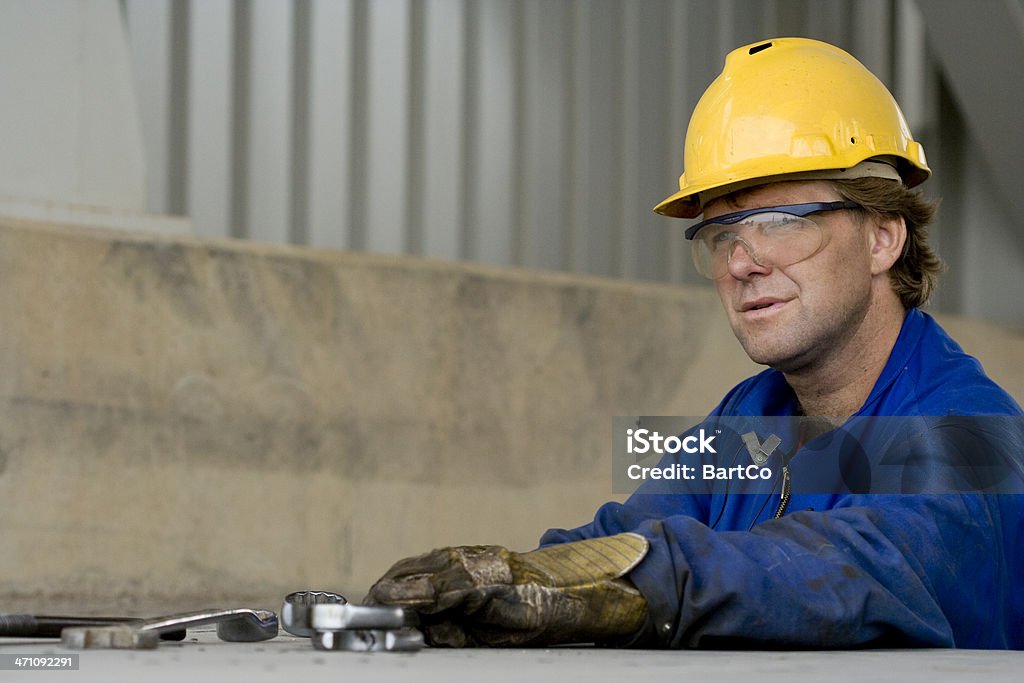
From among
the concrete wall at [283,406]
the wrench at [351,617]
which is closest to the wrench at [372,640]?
the wrench at [351,617]

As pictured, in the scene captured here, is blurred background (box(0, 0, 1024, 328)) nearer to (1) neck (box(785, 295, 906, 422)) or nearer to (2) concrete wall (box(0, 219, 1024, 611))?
(2) concrete wall (box(0, 219, 1024, 611))

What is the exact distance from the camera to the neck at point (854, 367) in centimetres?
277

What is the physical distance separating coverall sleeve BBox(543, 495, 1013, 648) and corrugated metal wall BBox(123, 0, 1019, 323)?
3807 millimetres

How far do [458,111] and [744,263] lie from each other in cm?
364

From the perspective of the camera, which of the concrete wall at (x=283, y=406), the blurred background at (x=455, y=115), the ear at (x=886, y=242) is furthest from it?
the blurred background at (x=455, y=115)

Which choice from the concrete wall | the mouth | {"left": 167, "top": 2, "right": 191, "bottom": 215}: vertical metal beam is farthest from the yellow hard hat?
{"left": 167, "top": 2, "right": 191, "bottom": 215}: vertical metal beam

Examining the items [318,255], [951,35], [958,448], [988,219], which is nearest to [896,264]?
[958,448]

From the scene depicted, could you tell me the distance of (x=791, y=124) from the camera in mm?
2775

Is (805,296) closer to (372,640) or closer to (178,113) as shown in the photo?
(372,640)

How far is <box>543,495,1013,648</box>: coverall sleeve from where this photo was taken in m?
1.99

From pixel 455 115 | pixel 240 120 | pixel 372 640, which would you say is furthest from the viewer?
pixel 455 115

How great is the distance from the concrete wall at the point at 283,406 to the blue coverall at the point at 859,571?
3005mm

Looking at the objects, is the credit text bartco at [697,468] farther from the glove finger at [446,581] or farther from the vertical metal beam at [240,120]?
the vertical metal beam at [240,120]

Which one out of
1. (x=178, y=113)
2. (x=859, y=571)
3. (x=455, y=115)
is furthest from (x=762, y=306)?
(x=455, y=115)
